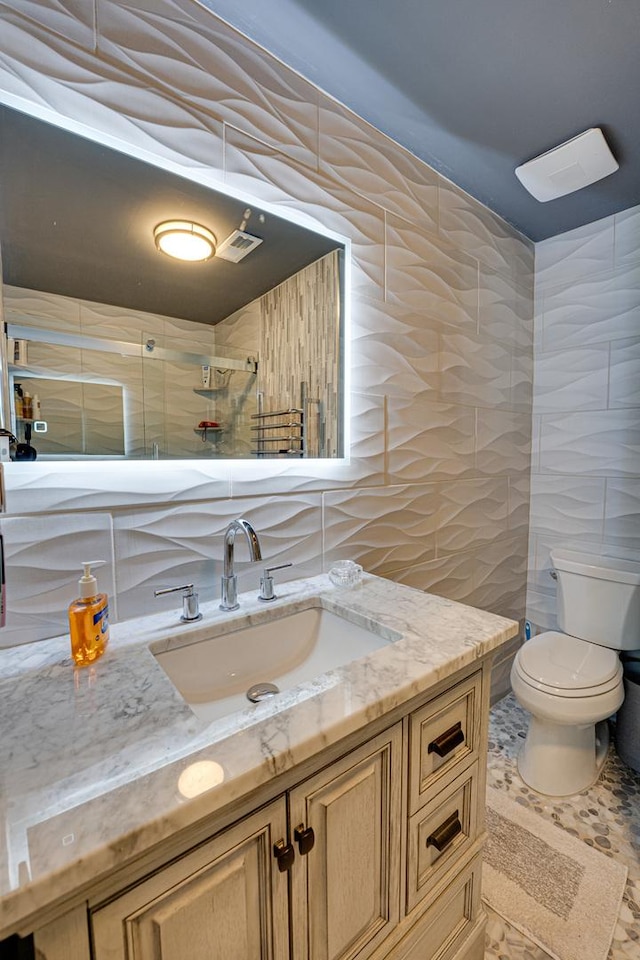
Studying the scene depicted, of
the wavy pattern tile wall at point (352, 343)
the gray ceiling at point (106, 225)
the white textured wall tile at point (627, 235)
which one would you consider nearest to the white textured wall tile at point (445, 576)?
the wavy pattern tile wall at point (352, 343)

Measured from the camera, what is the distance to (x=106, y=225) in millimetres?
977

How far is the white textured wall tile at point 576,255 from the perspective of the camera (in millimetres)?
1964

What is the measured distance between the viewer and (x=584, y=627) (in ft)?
6.13

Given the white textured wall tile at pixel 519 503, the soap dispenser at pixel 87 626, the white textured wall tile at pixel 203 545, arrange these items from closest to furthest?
the soap dispenser at pixel 87 626 < the white textured wall tile at pixel 203 545 < the white textured wall tile at pixel 519 503

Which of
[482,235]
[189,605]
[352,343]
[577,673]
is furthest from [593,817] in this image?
[482,235]

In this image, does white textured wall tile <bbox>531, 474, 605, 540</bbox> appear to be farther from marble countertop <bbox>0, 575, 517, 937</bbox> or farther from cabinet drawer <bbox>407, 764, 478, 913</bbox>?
cabinet drawer <bbox>407, 764, 478, 913</bbox>

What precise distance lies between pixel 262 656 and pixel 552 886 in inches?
45.6

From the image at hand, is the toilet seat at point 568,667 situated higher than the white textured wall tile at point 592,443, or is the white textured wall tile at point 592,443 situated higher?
the white textured wall tile at point 592,443

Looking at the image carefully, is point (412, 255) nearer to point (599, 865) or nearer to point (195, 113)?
point (195, 113)

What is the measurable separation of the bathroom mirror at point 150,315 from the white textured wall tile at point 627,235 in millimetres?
1471

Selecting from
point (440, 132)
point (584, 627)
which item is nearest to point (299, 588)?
point (584, 627)

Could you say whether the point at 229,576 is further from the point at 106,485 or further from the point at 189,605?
the point at 106,485

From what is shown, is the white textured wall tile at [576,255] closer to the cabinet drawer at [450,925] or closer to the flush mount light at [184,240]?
the flush mount light at [184,240]

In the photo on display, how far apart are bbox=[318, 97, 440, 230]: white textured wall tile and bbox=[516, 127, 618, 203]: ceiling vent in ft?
1.26
